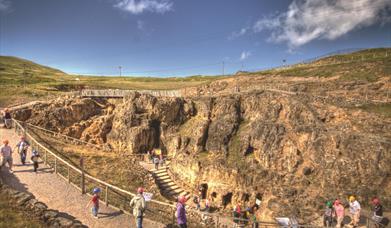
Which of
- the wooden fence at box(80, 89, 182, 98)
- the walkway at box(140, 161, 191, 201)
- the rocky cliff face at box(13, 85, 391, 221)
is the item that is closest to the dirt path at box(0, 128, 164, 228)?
the walkway at box(140, 161, 191, 201)

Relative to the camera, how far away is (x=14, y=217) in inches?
422

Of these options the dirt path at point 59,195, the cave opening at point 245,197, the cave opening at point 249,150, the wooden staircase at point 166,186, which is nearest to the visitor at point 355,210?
the dirt path at point 59,195

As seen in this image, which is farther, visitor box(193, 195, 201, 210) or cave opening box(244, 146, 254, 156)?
cave opening box(244, 146, 254, 156)

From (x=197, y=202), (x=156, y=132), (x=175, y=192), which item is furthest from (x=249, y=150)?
(x=156, y=132)

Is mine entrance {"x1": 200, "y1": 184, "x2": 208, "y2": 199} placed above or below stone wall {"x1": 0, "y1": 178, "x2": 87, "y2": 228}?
below

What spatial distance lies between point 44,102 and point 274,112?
35.4 m

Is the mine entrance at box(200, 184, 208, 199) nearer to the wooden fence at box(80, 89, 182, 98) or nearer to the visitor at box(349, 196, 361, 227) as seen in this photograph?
the visitor at box(349, 196, 361, 227)

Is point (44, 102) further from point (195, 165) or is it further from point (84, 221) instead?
point (84, 221)

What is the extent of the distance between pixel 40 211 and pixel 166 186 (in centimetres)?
2133

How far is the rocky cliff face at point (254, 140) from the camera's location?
2562 cm

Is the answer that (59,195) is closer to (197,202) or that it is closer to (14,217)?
(14,217)

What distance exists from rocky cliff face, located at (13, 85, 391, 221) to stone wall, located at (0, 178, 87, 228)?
2095 cm

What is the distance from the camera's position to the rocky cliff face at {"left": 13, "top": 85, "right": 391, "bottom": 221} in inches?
1009

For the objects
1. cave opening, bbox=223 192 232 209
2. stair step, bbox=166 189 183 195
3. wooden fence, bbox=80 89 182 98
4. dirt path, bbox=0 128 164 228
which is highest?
wooden fence, bbox=80 89 182 98
